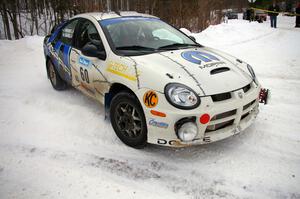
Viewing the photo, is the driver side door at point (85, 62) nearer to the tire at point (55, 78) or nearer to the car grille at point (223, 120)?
the tire at point (55, 78)

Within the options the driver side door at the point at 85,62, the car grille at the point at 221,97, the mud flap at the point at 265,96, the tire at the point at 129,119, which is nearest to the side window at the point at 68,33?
the driver side door at the point at 85,62

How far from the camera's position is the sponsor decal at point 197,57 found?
3.24 meters

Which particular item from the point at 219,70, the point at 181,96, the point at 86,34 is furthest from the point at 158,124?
the point at 86,34

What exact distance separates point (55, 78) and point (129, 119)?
8.84ft

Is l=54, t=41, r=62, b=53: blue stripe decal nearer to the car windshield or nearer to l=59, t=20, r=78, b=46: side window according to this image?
l=59, t=20, r=78, b=46: side window

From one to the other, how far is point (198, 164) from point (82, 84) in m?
2.18

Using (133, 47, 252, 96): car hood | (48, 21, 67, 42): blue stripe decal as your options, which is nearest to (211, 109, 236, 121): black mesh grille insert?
(133, 47, 252, 96): car hood

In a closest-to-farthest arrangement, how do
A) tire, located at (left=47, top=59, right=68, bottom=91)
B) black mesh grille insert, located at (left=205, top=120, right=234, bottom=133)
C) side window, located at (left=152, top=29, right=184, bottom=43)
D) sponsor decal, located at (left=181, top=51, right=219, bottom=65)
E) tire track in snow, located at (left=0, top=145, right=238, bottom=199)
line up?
tire track in snow, located at (left=0, top=145, right=238, bottom=199), black mesh grille insert, located at (left=205, top=120, right=234, bottom=133), sponsor decal, located at (left=181, top=51, right=219, bottom=65), side window, located at (left=152, top=29, right=184, bottom=43), tire, located at (left=47, top=59, right=68, bottom=91)

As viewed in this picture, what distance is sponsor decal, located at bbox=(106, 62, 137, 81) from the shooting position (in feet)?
10.0

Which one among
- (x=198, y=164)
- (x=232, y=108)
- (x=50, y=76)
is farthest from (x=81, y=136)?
(x=50, y=76)

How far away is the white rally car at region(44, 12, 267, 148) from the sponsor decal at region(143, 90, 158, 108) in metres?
0.01

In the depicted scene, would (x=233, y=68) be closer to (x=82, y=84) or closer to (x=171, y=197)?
(x=171, y=197)

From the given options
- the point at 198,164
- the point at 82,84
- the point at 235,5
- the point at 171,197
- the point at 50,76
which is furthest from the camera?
the point at 235,5

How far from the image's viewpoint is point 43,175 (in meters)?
2.81
